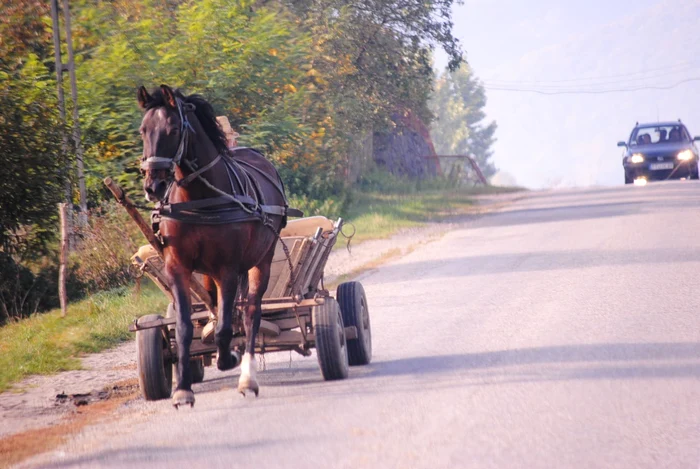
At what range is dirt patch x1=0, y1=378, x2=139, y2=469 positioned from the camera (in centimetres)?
604

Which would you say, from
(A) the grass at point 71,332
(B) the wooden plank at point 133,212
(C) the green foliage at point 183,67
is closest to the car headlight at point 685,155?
(C) the green foliage at point 183,67

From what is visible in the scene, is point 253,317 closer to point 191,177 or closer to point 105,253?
point 191,177

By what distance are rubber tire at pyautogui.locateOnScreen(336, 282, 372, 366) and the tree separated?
101m

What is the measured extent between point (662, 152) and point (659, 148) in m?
0.18

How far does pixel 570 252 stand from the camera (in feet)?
49.9

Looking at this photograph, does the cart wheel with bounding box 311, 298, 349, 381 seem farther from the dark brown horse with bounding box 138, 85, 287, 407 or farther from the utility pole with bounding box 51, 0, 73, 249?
the utility pole with bounding box 51, 0, 73, 249

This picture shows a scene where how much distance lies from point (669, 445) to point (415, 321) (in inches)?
199

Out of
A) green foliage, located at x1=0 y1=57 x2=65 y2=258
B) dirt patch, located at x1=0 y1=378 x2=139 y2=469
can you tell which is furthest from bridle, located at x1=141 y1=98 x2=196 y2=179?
green foliage, located at x1=0 y1=57 x2=65 y2=258

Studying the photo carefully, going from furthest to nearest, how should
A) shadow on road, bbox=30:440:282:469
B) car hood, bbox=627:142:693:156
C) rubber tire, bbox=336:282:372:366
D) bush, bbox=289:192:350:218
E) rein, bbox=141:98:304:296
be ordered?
car hood, bbox=627:142:693:156
bush, bbox=289:192:350:218
rubber tire, bbox=336:282:372:366
rein, bbox=141:98:304:296
shadow on road, bbox=30:440:282:469

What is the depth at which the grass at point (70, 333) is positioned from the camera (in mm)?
9547

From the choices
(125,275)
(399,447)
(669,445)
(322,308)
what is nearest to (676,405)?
(669,445)

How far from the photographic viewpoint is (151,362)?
23.2ft

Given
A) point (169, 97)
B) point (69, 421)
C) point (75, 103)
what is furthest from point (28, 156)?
point (169, 97)

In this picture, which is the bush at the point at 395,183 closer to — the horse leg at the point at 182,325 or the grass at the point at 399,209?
the grass at the point at 399,209
